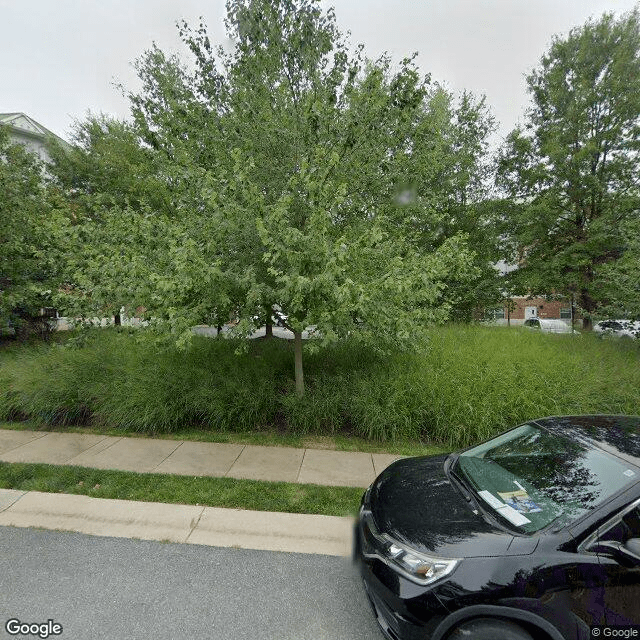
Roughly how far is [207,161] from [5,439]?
5.28 metres

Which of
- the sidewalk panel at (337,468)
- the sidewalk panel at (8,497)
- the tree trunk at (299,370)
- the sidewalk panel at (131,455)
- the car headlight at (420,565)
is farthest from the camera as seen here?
the tree trunk at (299,370)

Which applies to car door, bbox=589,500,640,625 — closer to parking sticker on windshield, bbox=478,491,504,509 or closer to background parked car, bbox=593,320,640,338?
parking sticker on windshield, bbox=478,491,504,509

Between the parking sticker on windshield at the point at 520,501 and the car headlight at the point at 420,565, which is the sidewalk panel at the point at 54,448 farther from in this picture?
the parking sticker on windshield at the point at 520,501

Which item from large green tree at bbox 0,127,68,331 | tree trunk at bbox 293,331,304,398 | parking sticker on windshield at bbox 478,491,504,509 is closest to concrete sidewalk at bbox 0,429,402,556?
tree trunk at bbox 293,331,304,398

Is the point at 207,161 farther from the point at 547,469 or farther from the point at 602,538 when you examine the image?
the point at 602,538

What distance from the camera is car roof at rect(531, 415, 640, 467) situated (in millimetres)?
2152

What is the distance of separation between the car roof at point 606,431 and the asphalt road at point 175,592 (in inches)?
74.0

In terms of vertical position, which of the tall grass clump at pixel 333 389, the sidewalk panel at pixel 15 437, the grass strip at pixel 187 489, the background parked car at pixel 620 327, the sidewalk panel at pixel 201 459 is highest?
the background parked car at pixel 620 327

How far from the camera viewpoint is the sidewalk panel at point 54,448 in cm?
451

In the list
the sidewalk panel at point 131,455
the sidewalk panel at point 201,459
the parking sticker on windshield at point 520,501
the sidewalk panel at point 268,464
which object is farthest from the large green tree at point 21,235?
the parking sticker on windshield at point 520,501

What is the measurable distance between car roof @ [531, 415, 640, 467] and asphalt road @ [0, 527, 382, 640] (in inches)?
74.0

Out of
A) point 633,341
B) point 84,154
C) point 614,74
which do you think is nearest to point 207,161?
point 84,154

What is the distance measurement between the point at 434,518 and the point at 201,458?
3384 mm

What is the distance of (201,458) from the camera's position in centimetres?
455
